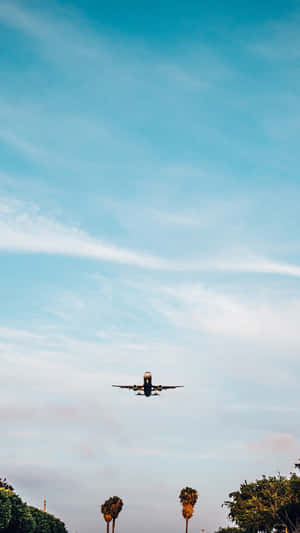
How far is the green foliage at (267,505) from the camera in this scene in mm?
85500

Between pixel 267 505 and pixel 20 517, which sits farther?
pixel 267 505

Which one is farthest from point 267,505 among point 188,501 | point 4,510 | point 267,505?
point 4,510

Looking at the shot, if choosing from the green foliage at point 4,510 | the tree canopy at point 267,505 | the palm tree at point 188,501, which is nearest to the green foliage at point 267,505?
the tree canopy at point 267,505

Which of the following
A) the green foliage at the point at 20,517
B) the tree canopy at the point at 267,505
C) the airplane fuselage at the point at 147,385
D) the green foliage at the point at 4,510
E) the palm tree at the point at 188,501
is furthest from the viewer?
the palm tree at the point at 188,501

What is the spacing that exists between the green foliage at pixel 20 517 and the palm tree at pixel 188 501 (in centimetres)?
4503

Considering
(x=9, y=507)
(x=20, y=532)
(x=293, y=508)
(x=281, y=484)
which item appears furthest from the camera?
(x=281, y=484)

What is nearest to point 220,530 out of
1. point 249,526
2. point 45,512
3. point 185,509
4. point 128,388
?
point 185,509

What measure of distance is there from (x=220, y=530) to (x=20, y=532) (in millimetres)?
59416

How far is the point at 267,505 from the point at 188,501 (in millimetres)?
34038

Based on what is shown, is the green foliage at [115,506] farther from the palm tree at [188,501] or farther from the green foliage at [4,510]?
the green foliage at [4,510]

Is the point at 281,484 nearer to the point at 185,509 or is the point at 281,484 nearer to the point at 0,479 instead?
the point at 185,509

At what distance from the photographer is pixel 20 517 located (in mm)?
69812

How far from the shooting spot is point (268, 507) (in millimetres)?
90000

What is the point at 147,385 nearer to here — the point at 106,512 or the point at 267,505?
the point at 267,505
